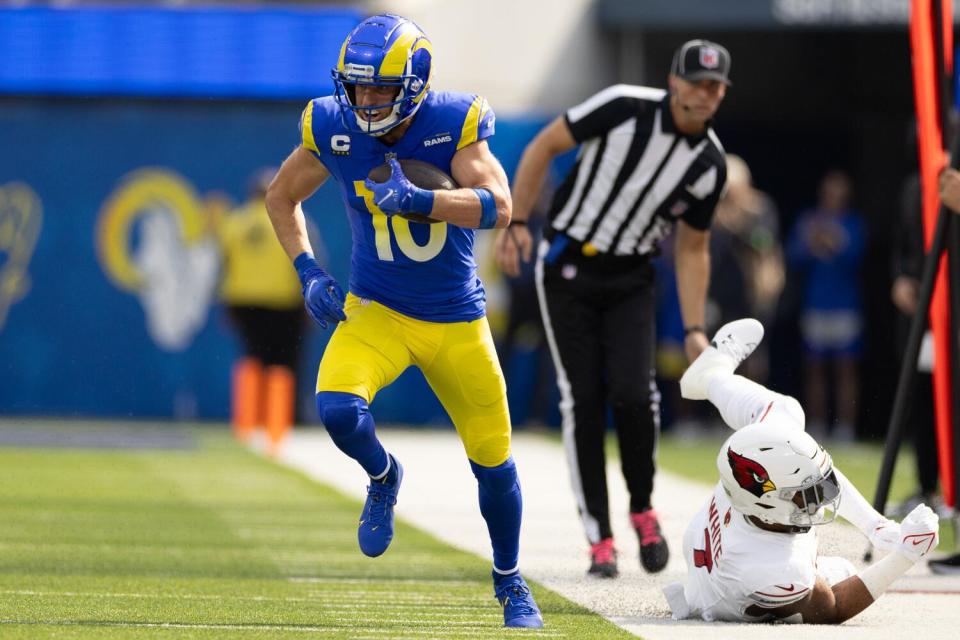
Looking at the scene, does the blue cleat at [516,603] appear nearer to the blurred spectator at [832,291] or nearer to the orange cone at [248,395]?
the orange cone at [248,395]

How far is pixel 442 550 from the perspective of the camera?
7.99 m

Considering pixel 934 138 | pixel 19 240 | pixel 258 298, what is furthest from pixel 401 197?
pixel 19 240

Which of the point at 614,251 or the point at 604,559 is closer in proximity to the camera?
the point at 604,559

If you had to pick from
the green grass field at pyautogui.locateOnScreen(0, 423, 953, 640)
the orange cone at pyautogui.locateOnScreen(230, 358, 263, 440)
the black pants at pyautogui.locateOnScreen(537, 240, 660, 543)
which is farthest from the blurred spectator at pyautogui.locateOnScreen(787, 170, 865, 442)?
the black pants at pyautogui.locateOnScreen(537, 240, 660, 543)

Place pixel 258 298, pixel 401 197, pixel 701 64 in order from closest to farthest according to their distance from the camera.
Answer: pixel 401 197, pixel 701 64, pixel 258 298

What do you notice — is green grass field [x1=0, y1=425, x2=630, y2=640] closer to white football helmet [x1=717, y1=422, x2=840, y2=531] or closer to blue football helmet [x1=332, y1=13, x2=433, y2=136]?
white football helmet [x1=717, y1=422, x2=840, y2=531]

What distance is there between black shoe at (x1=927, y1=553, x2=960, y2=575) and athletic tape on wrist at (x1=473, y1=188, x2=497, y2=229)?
262 cm

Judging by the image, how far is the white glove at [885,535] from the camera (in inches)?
222

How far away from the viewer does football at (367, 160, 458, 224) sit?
220 inches

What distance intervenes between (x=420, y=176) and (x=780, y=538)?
1507mm

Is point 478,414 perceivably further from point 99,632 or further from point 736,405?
point 99,632

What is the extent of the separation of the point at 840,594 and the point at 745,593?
0.32 m

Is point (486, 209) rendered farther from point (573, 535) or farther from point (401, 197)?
point (573, 535)

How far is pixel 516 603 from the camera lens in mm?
5699
